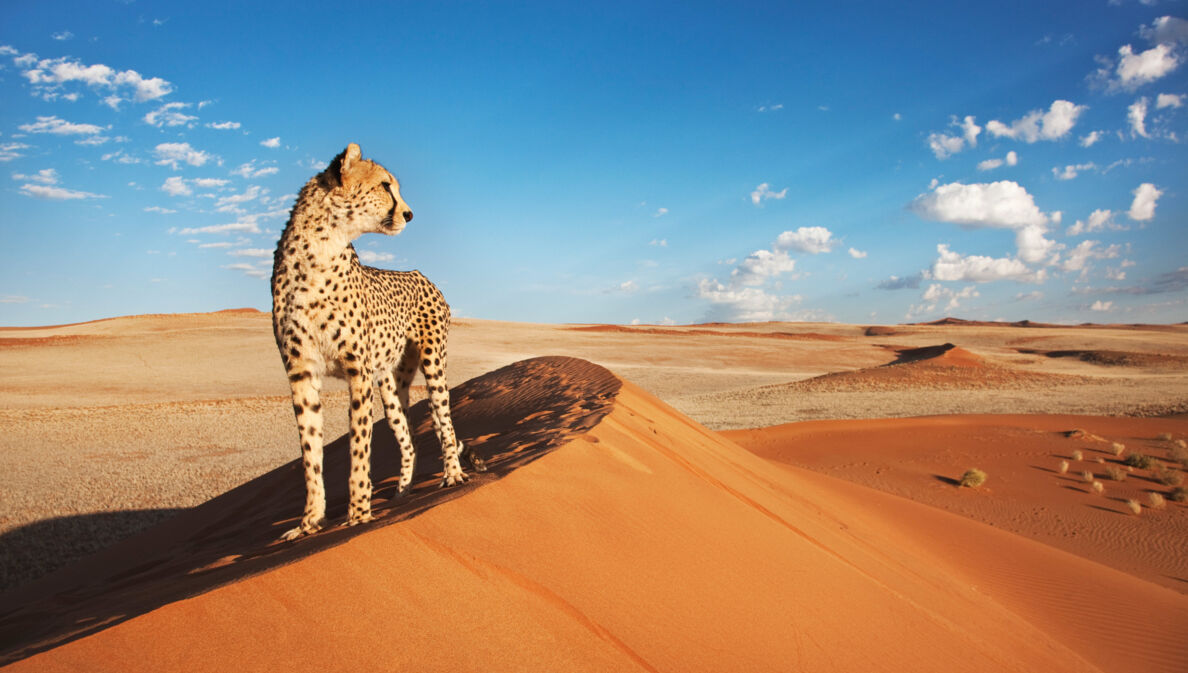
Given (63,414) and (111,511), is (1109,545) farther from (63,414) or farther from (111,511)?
(63,414)

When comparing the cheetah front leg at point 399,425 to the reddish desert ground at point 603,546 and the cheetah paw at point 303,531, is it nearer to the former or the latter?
the reddish desert ground at point 603,546

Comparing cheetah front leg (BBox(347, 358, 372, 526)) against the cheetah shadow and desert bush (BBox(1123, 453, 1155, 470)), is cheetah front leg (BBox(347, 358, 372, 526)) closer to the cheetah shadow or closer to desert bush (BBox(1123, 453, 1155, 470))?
the cheetah shadow

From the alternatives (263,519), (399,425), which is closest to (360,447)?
(399,425)

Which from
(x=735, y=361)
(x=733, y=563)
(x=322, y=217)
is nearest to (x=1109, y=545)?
(x=733, y=563)

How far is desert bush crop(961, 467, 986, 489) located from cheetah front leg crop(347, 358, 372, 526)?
11.2 metres

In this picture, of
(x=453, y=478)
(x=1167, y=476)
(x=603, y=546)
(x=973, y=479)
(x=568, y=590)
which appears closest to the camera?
(x=568, y=590)

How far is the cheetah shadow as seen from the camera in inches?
117

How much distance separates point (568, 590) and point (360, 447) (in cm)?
203

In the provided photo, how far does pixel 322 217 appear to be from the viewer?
429 centimetres

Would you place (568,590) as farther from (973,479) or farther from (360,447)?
(973,479)

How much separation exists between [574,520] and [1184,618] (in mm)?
6498

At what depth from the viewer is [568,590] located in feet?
9.29

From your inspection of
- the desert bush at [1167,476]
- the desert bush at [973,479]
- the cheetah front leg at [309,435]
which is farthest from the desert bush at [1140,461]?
the cheetah front leg at [309,435]

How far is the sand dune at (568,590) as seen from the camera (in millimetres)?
2312
